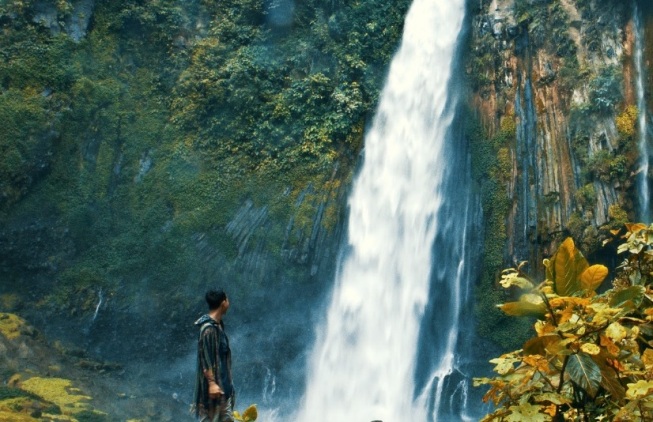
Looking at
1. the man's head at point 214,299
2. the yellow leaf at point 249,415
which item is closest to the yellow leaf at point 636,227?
the yellow leaf at point 249,415

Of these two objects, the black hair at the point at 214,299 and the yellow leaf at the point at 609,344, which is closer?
the yellow leaf at the point at 609,344

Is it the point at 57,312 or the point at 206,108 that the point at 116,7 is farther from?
the point at 57,312

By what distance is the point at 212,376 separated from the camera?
4.15 metres

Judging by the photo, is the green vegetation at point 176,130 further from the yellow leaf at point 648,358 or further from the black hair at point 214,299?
the yellow leaf at point 648,358

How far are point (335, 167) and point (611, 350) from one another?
13.9m

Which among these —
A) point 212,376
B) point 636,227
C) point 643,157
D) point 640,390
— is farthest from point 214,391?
point 643,157

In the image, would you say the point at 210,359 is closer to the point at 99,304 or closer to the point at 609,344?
the point at 609,344

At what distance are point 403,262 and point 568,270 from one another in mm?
12664

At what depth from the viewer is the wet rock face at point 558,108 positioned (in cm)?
1414

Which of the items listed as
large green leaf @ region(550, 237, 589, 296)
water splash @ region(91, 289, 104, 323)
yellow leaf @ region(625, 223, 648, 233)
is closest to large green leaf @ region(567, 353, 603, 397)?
large green leaf @ region(550, 237, 589, 296)

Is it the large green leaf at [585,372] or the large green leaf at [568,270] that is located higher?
the large green leaf at [568,270]

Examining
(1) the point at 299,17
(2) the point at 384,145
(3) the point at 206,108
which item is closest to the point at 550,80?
(2) the point at 384,145

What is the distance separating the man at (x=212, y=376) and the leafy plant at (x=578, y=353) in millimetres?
1845

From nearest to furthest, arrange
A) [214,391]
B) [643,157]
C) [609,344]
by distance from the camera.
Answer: [609,344] < [214,391] < [643,157]
